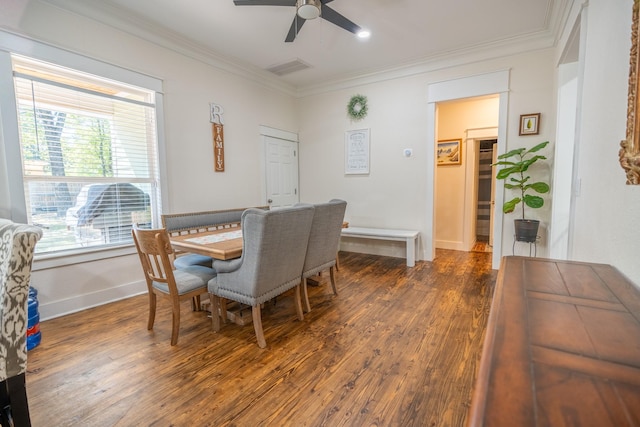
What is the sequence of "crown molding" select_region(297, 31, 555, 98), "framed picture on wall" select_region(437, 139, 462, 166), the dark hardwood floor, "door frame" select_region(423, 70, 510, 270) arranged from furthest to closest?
1. "framed picture on wall" select_region(437, 139, 462, 166)
2. "door frame" select_region(423, 70, 510, 270)
3. "crown molding" select_region(297, 31, 555, 98)
4. the dark hardwood floor

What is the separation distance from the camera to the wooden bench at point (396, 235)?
4039 mm

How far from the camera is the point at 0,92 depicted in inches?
87.7

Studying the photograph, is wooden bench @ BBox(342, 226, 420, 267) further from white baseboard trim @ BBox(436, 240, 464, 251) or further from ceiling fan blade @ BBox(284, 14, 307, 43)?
ceiling fan blade @ BBox(284, 14, 307, 43)

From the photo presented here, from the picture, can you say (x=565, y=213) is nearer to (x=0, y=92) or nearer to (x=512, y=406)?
(x=512, y=406)

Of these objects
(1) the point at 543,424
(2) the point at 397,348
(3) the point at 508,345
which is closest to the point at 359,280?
(2) the point at 397,348

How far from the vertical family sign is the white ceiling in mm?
698

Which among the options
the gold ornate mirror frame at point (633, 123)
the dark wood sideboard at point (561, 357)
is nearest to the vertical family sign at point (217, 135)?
the dark wood sideboard at point (561, 357)

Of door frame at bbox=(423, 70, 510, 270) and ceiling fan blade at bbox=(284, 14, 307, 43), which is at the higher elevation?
ceiling fan blade at bbox=(284, 14, 307, 43)

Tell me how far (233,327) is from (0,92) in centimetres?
257

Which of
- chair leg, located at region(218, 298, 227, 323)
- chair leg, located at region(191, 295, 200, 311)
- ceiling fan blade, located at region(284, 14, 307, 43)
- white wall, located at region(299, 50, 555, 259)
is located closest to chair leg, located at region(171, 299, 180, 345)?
chair leg, located at region(218, 298, 227, 323)

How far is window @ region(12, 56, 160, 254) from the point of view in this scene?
96.4 inches

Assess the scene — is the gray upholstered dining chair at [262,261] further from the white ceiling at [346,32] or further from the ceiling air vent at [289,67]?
the ceiling air vent at [289,67]

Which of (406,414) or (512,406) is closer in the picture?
(512,406)

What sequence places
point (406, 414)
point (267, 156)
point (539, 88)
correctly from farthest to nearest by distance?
1. point (267, 156)
2. point (539, 88)
3. point (406, 414)
